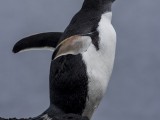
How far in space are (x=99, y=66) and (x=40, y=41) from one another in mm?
1125

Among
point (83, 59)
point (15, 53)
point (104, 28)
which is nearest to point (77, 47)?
point (83, 59)

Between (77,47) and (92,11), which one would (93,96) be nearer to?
(77,47)

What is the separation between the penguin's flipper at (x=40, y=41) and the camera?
590 centimetres

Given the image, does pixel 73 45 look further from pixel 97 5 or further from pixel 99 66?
pixel 97 5

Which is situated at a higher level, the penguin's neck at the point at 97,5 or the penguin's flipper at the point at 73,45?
the penguin's neck at the point at 97,5

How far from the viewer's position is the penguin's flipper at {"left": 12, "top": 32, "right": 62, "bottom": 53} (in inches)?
232

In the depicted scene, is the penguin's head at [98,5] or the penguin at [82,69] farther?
the penguin's head at [98,5]

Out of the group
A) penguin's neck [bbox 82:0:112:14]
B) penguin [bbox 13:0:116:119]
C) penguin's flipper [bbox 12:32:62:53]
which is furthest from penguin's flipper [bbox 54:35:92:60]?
penguin's flipper [bbox 12:32:62:53]

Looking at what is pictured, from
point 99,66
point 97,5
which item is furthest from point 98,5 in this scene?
point 99,66

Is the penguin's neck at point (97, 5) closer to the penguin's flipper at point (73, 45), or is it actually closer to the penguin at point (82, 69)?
the penguin at point (82, 69)

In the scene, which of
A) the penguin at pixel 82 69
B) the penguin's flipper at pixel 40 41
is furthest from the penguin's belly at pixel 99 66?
the penguin's flipper at pixel 40 41

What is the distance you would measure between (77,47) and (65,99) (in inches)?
21.9

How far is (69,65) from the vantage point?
16.5 feet

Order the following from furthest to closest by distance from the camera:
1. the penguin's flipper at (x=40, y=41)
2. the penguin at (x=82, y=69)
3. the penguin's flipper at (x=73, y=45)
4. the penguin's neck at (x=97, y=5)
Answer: the penguin's flipper at (x=40, y=41) → the penguin's neck at (x=97, y=5) → the penguin at (x=82, y=69) → the penguin's flipper at (x=73, y=45)
